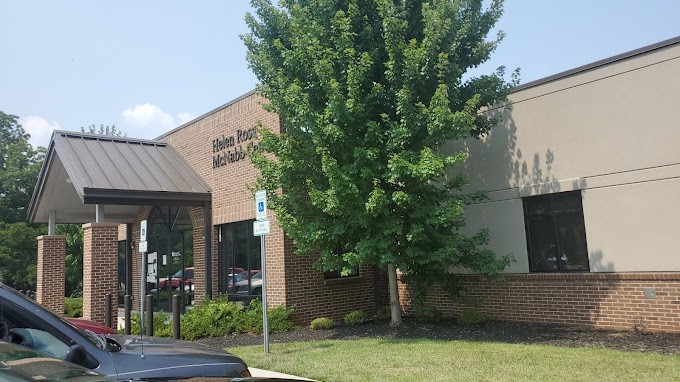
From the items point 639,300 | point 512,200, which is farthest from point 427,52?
point 639,300

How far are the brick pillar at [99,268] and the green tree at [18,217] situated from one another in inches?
658

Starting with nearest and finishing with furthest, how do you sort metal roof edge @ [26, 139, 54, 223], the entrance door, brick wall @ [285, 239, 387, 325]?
brick wall @ [285, 239, 387, 325] → metal roof edge @ [26, 139, 54, 223] → the entrance door

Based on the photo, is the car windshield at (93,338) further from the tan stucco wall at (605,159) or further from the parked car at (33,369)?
the tan stucco wall at (605,159)

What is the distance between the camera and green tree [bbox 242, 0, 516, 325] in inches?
395

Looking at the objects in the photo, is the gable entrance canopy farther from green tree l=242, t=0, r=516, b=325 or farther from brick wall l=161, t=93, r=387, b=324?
green tree l=242, t=0, r=516, b=325

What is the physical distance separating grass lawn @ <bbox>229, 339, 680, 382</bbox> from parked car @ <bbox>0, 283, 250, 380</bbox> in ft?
11.6

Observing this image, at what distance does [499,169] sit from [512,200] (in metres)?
0.80

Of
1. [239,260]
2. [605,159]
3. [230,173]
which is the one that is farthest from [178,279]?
[605,159]

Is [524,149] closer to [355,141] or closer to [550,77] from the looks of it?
[550,77]

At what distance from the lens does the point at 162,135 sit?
19.5 meters

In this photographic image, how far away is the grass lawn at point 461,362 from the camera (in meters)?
7.15

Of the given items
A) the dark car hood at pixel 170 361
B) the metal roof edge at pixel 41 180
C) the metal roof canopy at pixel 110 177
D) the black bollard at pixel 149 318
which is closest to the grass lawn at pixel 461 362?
the black bollard at pixel 149 318

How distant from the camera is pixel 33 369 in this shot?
2346mm

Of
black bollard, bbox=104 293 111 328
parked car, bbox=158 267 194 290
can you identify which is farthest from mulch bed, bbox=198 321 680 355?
parked car, bbox=158 267 194 290
